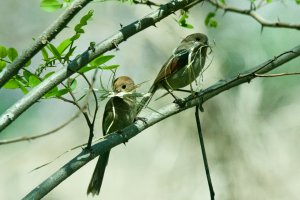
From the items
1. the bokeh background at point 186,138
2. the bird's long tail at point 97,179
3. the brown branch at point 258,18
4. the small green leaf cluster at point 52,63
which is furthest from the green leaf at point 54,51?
the bokeh background at point 186,138

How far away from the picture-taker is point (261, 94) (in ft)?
25.6

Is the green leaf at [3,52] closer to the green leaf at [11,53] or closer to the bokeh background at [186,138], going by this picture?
the green leaf at [11,53]

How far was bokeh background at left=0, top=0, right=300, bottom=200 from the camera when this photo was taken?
23.9ft

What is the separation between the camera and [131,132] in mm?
2660

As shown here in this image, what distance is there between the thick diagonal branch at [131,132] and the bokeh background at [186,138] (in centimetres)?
437

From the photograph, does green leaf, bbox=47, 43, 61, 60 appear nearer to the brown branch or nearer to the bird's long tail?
the brown branch

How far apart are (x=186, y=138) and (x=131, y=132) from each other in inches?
193

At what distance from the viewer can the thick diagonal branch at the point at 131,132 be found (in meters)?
2.16

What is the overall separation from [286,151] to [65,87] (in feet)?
19.3

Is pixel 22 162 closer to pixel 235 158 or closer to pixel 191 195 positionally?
pixel 191 195

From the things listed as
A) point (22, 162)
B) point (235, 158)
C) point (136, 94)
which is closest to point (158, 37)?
point (235, 158)

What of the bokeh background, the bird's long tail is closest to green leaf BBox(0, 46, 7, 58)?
the bird's long tail

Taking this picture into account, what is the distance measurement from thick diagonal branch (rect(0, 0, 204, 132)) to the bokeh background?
4596 mm

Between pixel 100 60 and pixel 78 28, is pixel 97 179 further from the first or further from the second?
pixel 78 28
